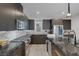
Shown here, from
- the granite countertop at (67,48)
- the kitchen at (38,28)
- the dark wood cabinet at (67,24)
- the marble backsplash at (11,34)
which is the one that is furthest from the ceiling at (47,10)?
the granite countertop at (67,48)

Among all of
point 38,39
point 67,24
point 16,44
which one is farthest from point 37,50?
point 67,24

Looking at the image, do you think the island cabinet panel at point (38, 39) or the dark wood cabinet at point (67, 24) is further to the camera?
the island cabinet panel at point (38, 39)

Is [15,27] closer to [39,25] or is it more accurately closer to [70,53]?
[39,25]

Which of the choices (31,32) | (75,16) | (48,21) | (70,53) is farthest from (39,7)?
(70,53)

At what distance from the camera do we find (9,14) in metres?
2.33

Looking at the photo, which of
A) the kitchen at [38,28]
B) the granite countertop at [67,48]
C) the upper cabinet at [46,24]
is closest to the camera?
the granite countertop at [67,48]

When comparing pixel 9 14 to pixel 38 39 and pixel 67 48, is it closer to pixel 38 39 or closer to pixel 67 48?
pixel 38 39

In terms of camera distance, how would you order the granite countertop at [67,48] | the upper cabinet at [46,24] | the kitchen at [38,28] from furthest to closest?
the upper cabinet at [46,24] < the kitchen at [38,28] < the granite countertop at [67,48]

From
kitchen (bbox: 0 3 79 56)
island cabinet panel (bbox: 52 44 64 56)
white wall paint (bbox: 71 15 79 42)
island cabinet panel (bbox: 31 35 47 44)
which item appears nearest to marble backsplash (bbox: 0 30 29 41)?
kitchen (bbox: 0 3 79 56)

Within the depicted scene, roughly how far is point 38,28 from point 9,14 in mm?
591

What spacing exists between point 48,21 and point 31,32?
0.37 m

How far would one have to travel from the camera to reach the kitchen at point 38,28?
2.20 m

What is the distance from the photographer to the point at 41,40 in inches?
93.7

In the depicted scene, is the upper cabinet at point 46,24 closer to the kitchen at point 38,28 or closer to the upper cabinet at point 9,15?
the kitchen at point 38,28
